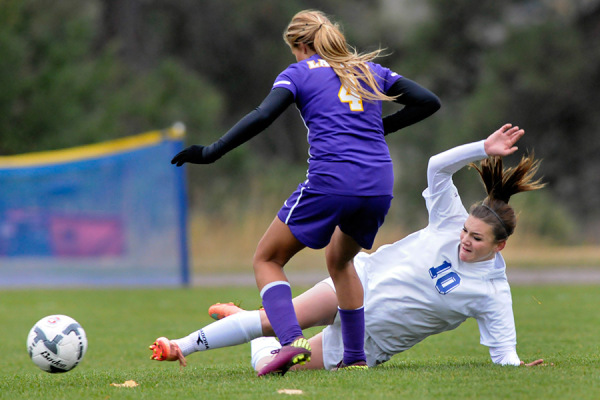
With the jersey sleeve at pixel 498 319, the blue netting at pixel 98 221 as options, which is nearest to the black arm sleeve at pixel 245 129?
the jersey sleeve at pixel 498 319

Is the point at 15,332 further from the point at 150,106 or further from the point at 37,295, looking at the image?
the point at 150,106

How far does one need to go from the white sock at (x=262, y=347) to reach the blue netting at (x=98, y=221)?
8.31 m

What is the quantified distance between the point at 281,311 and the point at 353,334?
0.47 metres

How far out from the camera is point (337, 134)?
13.7 feet

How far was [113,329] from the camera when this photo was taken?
7629mm

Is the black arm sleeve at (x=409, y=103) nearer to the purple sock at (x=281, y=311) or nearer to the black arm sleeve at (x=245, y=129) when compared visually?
the black arm sleeve at (x=245, y=129)

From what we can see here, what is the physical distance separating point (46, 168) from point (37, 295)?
233 cm

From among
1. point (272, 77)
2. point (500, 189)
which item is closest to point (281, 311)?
point (500, 189)

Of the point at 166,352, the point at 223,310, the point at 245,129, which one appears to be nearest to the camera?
the point at 245,129

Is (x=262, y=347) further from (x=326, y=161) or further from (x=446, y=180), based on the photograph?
(x=446, y=180)

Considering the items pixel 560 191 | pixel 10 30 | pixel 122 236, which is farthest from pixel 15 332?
pixel 560 191

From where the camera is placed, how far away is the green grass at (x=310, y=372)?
3.72 metres

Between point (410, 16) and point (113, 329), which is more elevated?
point (410, 16)

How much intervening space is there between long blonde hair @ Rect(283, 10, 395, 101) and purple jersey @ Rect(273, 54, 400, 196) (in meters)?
0.04
